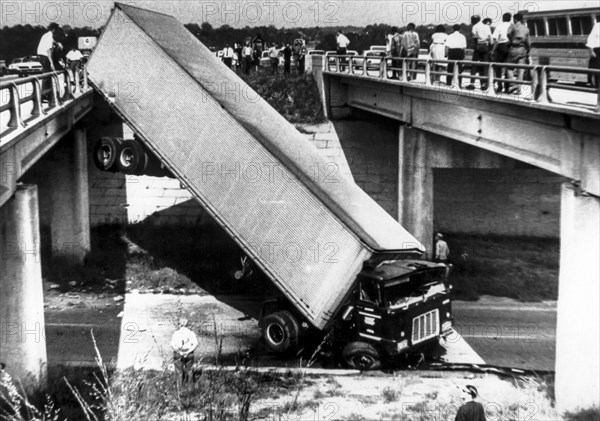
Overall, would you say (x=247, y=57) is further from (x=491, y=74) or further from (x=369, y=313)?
(x=369, y=313)

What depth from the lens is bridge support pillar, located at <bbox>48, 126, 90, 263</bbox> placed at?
74.0 feet

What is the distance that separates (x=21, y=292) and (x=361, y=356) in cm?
644

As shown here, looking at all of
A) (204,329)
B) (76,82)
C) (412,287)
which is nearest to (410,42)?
(76,82)

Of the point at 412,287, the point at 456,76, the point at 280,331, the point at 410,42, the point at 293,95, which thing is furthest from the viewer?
the point at 293,95

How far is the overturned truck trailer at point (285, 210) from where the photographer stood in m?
14.1

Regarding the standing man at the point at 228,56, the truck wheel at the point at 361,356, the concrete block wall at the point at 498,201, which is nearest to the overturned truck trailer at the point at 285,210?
the truck wheel at the point at 361,356

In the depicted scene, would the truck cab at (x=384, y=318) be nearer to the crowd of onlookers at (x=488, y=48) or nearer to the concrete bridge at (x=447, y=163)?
the concrete bridge at (x=447, y=163)

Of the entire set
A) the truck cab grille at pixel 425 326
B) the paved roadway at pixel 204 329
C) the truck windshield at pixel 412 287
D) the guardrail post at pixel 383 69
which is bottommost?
the paved roadway at pixel 204 329

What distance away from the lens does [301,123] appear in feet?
90.6

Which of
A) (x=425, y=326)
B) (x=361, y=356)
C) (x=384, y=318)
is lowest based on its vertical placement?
(x=361, y=356)

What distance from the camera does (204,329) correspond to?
17672 millimetres

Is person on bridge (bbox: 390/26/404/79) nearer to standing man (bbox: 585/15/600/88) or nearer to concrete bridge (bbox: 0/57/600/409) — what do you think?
concrete bridge (bbox: 0/57/600/409)

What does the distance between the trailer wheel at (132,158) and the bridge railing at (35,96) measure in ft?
6.32

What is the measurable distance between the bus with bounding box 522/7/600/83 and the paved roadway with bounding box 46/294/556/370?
647 centimetres
